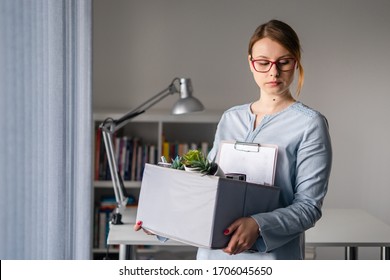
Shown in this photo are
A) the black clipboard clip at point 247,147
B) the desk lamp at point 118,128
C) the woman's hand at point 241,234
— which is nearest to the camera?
the woman's hand at point 241,234

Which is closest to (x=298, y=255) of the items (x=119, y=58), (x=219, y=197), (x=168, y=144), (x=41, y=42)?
(x=219, y=197)

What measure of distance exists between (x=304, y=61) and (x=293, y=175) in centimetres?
270

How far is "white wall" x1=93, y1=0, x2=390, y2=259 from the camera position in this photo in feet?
12.5

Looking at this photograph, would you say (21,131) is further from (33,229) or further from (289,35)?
(289,35)

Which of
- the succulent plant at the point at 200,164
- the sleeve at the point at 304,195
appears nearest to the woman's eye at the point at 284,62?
the sleeve at the point at 304,195

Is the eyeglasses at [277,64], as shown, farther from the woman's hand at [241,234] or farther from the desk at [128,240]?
the desk at [128,240]

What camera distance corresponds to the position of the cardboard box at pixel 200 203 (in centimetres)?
120

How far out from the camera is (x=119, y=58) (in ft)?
12.5

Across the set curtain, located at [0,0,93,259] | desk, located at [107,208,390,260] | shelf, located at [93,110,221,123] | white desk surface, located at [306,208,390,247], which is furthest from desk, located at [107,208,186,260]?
shelf, located at [93,110,221,123]

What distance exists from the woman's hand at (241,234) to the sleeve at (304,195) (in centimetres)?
2

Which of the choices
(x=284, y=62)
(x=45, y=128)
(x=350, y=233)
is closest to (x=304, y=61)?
(x=350, y=233)

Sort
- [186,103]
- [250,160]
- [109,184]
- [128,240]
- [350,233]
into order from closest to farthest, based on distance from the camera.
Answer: [250,160] < [128,240] < [350,233] < [186,103] < [109,184]

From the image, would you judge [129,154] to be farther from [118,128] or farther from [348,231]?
[348,231]

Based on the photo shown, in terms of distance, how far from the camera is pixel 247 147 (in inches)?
52.2
